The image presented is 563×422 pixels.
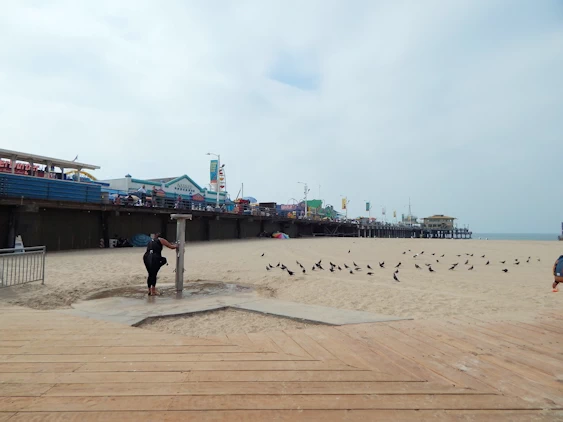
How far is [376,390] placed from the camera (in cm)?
286

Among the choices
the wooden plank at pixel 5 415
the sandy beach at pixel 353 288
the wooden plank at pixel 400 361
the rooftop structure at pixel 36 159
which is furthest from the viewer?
the rooftop structure at pixel 36 159

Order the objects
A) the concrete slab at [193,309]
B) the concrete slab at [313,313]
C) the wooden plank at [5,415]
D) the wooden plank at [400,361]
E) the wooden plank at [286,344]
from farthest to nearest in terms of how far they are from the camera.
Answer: the concrete slab at [193,309], the concrete slab at [313,313], the wooden plank at [286,344], the wooden plank at [400,361], the wooden plank at [5,415]

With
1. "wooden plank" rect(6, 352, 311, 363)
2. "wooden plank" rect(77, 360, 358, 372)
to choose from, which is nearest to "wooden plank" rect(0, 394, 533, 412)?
"wooden plank" rect(77, 360, 358, 372)

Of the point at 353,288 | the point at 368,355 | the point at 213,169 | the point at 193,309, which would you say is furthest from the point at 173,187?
the point at 368,355

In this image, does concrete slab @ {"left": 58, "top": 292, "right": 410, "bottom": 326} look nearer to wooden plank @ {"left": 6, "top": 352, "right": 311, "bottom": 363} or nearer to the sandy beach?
the sandy beach

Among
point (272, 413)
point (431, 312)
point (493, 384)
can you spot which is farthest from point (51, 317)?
point (431, 312)

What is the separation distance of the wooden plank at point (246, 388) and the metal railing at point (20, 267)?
6695 millimetres

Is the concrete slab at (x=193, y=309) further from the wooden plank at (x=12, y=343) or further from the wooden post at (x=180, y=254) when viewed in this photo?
the wooden plank at (x=12, y=343)

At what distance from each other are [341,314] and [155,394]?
11.1ft

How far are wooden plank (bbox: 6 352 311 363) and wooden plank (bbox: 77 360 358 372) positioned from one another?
10 centimetres

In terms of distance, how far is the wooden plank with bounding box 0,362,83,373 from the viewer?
3207 mm

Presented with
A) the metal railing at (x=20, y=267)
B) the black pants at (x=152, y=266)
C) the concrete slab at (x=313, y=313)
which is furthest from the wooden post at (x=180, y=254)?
the metal railing at (x=20, y=267)

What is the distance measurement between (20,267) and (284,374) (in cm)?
847

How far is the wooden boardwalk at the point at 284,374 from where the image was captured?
2.53 m
